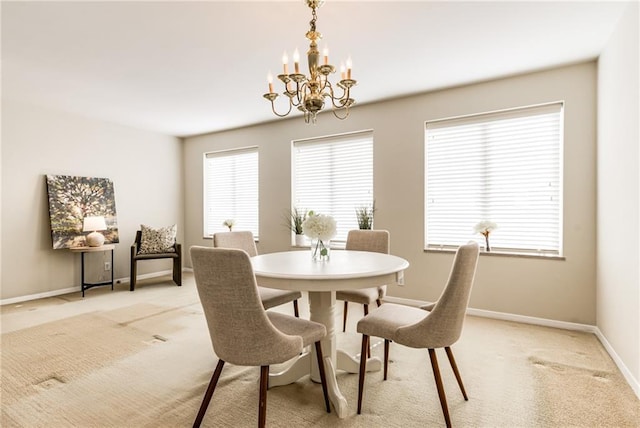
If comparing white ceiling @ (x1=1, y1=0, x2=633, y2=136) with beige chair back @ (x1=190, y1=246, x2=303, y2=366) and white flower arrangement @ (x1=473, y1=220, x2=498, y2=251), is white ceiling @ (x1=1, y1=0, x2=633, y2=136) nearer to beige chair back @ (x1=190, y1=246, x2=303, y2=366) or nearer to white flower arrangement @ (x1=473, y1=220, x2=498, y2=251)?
white flower arrangement @ (x1=473, y1=220, x2=498, y2=251)

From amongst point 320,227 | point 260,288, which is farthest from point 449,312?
point 260,288

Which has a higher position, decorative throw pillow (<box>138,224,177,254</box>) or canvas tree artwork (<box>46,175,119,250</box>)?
canvas tree artwork (<box>46,175,119,250</box>)

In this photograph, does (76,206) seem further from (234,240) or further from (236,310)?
(236,310)

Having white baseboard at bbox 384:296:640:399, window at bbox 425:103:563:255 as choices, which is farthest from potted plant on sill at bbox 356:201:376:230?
white baseboard at bbox 384:296:640:399

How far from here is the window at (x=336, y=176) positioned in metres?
4.48

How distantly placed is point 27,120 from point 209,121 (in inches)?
87.1

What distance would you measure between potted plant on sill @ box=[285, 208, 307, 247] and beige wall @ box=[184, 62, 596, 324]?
143mm

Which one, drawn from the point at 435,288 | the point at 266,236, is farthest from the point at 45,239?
the point at 435,288

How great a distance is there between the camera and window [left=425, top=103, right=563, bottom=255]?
3.36 metres

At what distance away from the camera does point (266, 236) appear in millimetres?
5281

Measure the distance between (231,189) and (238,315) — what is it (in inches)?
178

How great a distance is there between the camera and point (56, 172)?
15.1 ft

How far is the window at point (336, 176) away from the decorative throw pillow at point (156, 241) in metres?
2.01

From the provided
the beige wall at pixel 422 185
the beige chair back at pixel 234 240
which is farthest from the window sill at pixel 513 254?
the beige chair back at pixel 234 240
